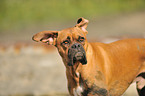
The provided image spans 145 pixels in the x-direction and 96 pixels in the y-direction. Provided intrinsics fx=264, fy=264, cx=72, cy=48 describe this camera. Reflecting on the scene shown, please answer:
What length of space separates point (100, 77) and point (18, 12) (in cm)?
1279

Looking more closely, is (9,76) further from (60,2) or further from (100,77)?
(60,2)

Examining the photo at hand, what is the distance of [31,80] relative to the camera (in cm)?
757

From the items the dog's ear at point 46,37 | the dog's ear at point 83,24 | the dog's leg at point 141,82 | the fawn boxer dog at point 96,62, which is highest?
the dog's ear at point 83,24

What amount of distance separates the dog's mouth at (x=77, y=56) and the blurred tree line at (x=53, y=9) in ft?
36.3

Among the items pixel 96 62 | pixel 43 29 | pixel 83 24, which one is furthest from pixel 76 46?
pixel 43 29

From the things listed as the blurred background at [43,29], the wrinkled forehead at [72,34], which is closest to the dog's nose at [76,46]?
the wrinkled forehead at [72,34]

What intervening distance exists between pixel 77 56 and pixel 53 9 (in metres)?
12.7

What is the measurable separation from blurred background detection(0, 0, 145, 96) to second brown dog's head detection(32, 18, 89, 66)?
2.45 metres

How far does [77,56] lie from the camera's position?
11.8ft

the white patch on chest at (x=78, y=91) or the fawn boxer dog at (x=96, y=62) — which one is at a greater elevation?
the fawn boxer dog at (x=96, y=62)

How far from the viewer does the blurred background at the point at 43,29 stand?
7273mm

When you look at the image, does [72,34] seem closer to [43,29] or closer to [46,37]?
[46,37]

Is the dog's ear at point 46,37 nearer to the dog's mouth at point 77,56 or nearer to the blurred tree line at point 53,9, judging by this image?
the dog's mouth at point 77,56

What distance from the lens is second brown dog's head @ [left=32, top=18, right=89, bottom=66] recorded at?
3.60 m
